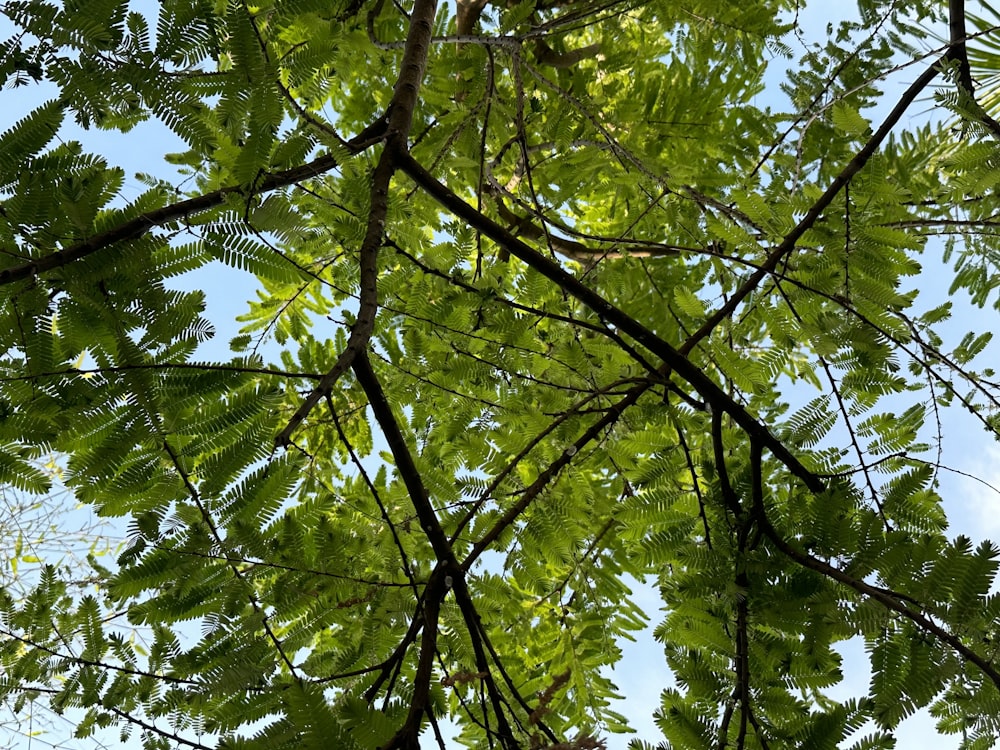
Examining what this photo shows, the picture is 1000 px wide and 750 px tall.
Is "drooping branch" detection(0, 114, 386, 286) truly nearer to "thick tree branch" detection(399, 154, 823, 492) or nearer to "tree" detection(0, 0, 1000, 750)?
"tree" detection(0, 0, 1000, 750)

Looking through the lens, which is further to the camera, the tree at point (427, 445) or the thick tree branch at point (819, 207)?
the thick tree branch at point (819, 207)

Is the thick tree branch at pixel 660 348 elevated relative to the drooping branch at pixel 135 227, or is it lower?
lower

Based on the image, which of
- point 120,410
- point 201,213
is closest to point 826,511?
point 120,410

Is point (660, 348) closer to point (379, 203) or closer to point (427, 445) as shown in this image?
point (379, 203)

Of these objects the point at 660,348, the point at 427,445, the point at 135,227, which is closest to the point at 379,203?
the point at 135,227

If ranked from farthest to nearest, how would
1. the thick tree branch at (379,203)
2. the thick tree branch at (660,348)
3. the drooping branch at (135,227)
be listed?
the thick tree branch at (660,348) → the drooping branch at (135,227) → the thick tree branch at (379,203)

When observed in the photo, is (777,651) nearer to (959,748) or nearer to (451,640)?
(959,748)

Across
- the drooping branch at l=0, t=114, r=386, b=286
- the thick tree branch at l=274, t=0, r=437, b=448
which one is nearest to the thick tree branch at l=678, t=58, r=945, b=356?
the thick tree branch at l=274, t=0, r=437, b=448

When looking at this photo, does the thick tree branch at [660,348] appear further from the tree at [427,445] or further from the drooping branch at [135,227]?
the drooping branch at [135,227]

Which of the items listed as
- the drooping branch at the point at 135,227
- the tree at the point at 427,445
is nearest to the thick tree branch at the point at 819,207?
the tree at the point at 427,445

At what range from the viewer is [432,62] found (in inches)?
118

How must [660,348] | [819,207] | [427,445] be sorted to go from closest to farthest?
[660,348]
[819,207]
[427,445]

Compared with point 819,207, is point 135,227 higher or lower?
higher

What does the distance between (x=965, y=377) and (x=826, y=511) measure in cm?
92
